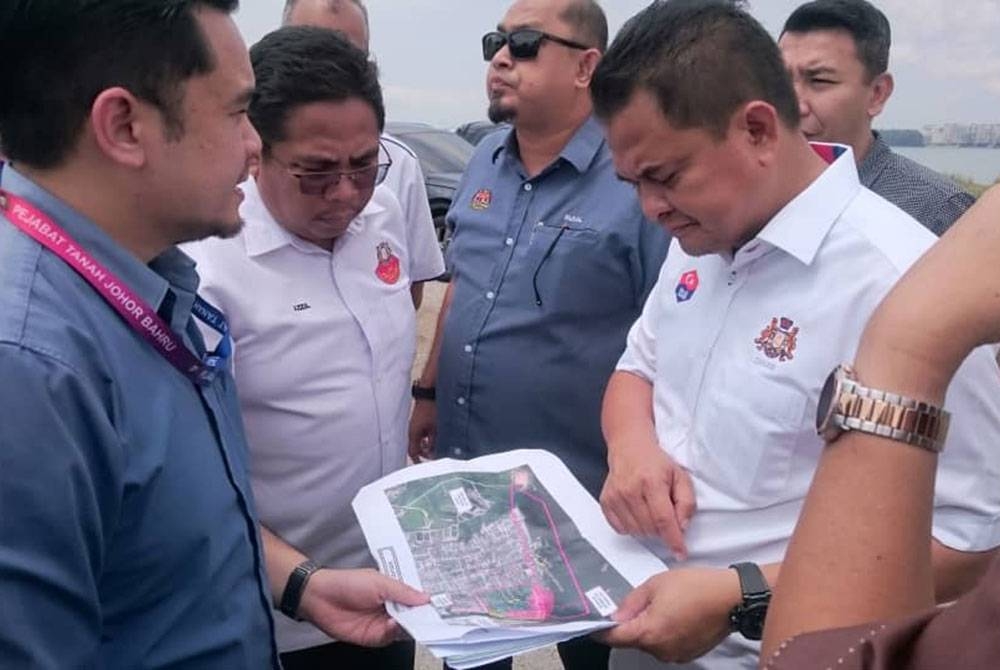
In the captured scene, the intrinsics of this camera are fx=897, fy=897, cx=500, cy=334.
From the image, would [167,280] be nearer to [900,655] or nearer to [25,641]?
[25,641]

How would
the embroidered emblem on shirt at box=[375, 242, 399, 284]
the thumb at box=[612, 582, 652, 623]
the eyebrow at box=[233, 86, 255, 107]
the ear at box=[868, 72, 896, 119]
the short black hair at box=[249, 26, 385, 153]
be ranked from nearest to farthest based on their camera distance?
the eyebrow at box=[233, 86, 255, 107] < the thumb at box=[612, 582, 652, 623] < the short black hair at box=[249, 26, 385, 153] < the embroidered emblem on shirt at box=[375, 242, 399, 284] < the ear at box=[868, 72, 896, 119]

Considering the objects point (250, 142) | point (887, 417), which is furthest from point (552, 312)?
point (887, 417)

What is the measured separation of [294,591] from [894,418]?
127 cm

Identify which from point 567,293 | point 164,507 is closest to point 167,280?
point 164,507

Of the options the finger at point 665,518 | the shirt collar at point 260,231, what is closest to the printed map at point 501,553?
the finger at point 665,518

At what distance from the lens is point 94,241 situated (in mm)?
1229

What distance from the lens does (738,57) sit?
165 cm

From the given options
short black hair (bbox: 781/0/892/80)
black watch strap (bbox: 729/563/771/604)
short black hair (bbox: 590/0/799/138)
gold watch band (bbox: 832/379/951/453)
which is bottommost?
black watch strap (bbox: 729/563/771/604)

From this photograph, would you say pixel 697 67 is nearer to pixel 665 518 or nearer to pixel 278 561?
pixel 665 518

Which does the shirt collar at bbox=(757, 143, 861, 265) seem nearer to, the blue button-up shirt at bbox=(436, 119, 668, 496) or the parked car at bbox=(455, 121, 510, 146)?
the blue button-up shirt at bbox=(436, 119, 668, 496)

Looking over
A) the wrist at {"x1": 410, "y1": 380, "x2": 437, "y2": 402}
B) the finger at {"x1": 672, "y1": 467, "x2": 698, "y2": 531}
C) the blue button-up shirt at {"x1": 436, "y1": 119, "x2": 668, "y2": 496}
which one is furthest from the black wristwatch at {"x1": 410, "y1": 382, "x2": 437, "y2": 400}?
the finger at {"x1": 672, "y1": 467, "x2": 698, "y2": 531}

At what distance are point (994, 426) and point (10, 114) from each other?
151cm

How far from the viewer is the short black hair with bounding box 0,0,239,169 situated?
118 cm

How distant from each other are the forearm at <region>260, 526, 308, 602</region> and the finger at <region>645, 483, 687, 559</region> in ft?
2.32
